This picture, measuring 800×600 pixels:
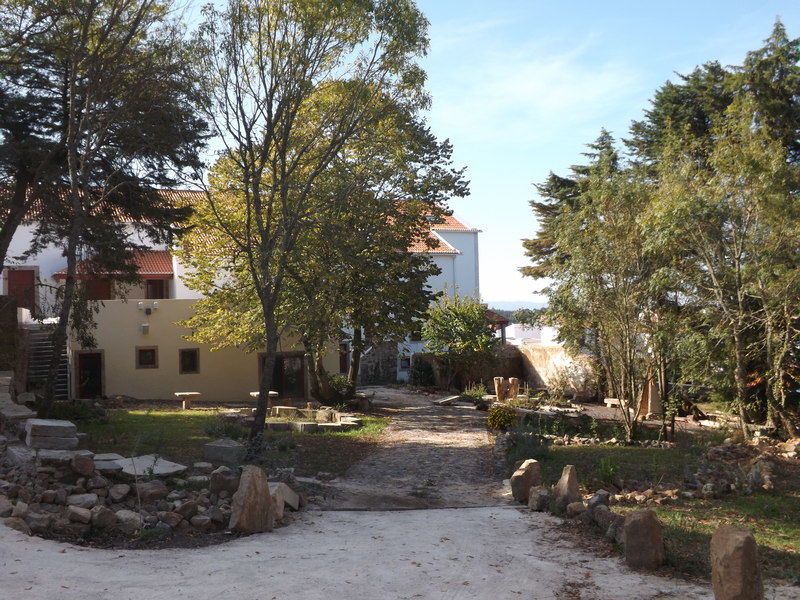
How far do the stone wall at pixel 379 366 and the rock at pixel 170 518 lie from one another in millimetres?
23128

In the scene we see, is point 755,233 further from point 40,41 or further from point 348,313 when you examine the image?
point 40,41

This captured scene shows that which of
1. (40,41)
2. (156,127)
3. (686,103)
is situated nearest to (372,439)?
(156,127)

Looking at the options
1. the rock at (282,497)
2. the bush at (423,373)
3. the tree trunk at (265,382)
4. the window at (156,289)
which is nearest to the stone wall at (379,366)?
the bush at (423,373)

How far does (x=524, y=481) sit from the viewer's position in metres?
10.1

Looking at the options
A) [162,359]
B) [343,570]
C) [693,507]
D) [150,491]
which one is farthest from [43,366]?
[693,507]

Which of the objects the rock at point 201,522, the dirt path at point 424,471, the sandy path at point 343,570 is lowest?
the dirt path at point 424,471

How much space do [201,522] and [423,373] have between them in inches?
873

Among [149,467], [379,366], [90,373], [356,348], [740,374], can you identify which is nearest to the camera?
[149,467]

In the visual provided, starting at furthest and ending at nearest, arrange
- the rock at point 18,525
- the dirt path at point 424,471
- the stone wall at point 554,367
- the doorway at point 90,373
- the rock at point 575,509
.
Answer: the stone wall at point 554,367 < the doorway at point 90,373 < the dirt path at point 424,471 < the rock at point 575,509 < the rock at point 18,525

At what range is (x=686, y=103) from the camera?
22750mm

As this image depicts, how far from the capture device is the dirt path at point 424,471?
1038 cm

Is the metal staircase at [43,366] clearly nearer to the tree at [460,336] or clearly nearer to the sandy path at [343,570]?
the tree at [460,336]

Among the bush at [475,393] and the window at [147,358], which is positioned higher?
the window at [147,358]

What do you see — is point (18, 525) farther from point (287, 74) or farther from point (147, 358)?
point (147, 358)
